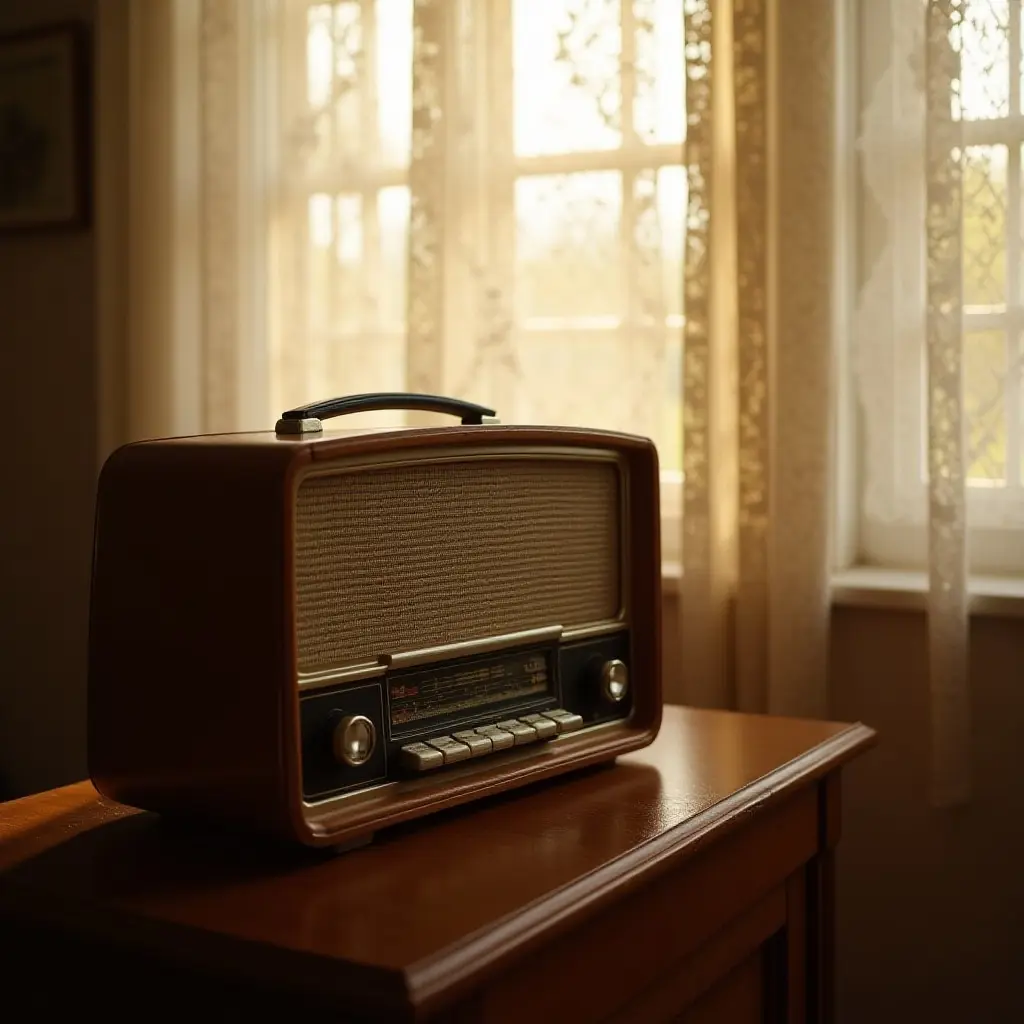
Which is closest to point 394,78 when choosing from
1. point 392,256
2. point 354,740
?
point 392,256

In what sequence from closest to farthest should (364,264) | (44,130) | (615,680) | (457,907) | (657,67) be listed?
1. (457,907)
2. (615,680)
3. (657,67)
4. (364,264)
5. (44,130)

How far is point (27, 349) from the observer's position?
2385mm

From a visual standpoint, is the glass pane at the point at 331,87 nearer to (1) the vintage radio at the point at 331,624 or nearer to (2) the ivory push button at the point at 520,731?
(1) the vintage radio at the point at 331,624

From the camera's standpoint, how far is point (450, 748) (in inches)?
34.6

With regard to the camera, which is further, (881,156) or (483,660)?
(881,156)

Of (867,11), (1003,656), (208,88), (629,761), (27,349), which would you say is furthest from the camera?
(27,349)

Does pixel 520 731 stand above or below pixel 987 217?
below

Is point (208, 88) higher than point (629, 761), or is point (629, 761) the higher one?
point (208, 88)

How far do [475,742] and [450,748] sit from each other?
0.02 metres

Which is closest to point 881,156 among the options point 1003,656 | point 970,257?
point 970,257

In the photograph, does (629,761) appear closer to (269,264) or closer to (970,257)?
(970,257)

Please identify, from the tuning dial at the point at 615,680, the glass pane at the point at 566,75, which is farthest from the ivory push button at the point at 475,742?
the glass pane at the point at 566,75

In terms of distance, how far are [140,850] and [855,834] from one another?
1075 mm

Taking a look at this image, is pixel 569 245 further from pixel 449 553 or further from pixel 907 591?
pixel 449 553
